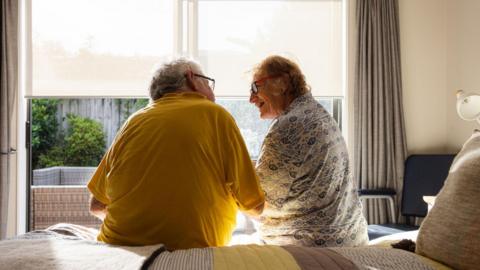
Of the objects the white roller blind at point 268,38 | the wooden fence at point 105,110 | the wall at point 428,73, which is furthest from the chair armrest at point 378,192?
the wooden fence at point 105,110

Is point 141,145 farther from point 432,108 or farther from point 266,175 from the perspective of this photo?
point 432,108

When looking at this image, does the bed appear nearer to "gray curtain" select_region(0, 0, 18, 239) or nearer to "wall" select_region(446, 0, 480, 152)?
"gray curtain" select_region(0, 0, 18, 239)

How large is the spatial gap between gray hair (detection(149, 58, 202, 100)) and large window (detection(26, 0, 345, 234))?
6.61 ft

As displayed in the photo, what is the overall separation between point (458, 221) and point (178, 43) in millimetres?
2972

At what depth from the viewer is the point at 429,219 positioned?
45.5 inches

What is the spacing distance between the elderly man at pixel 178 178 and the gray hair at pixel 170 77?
0.09 metres

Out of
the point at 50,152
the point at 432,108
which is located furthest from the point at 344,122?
the point at 50,152

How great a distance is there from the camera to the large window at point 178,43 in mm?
3668

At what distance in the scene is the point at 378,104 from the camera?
367 cm

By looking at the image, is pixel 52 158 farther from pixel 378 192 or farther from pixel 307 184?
pixel 307 184

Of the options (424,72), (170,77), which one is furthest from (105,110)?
(170,77)

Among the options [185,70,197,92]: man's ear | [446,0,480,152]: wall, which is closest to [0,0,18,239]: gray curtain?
[185,70,197,92]: man's ear

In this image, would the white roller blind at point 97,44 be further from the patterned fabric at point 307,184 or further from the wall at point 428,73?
the patterned fabric at point 307,184

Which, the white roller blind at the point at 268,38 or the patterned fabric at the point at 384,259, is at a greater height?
the white roller blind at the point at 268,38
